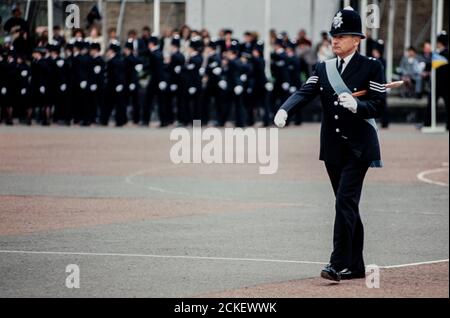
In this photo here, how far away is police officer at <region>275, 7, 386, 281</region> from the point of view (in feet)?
32.1

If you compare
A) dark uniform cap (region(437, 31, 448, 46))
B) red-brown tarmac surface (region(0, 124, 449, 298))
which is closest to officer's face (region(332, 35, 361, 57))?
red-brown tarmac surface (region(0, 124, 449, 298))

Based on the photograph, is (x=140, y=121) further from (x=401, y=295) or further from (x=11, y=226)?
(x=401, y=295)

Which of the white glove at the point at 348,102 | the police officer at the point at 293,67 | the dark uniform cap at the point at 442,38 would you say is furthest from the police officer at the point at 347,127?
the police officer at the point at 293,67

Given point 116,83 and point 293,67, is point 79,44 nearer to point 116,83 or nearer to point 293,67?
point 116,83

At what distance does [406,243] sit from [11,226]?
387 cm

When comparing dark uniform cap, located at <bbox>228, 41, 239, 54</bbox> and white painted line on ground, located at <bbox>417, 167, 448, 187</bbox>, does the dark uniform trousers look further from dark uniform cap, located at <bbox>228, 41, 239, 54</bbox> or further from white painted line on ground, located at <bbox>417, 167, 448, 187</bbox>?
dark uniform cap, located at <bbox>228, 41, 239, 54</bbox>

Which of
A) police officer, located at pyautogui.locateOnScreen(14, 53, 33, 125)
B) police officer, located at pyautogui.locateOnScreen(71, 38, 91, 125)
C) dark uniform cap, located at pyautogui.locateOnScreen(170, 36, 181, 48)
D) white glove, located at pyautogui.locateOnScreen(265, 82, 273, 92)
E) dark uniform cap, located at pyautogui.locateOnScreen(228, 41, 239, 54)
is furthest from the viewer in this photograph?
white glove, located at pyautogui.locateOnScreen(265, 82, 273, 92)

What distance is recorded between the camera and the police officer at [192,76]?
103 feet

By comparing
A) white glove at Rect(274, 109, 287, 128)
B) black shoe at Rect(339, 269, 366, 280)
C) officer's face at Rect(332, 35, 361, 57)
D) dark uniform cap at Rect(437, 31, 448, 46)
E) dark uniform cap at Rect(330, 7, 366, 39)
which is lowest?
black shoe at Rect(339, 269, 366, 280)

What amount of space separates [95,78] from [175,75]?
1963 millimetres

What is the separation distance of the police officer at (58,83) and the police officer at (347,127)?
854 inches

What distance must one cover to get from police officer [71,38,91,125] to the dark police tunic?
21852 millimetres

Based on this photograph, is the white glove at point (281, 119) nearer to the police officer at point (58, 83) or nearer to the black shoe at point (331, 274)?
the black shoe at point (331, 274)
